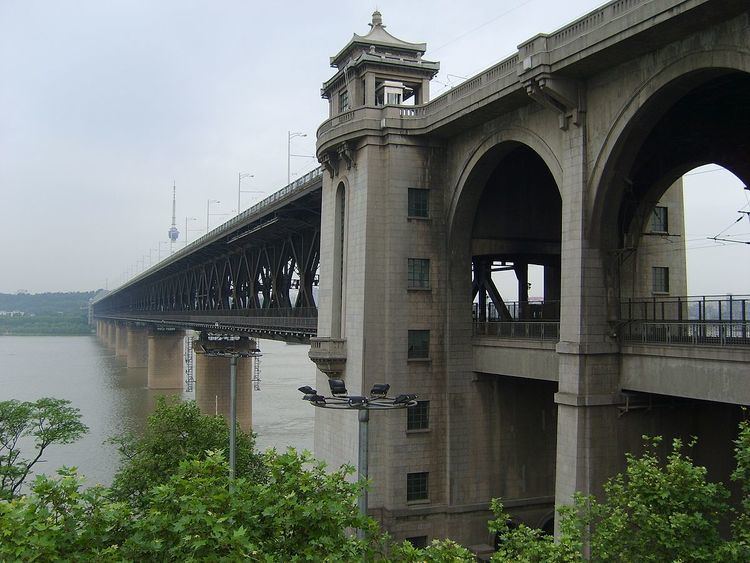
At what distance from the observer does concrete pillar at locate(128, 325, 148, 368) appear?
148125mm

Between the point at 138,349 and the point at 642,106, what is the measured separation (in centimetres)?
13916

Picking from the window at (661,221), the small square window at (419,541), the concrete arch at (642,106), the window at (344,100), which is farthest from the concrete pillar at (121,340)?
the concrete arch at (642,106)

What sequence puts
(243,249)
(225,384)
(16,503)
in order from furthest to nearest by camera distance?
(225,384) < (243,249) < (16,503)

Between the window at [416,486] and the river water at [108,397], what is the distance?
70.6 ft

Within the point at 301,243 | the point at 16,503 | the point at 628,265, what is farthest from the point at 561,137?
the point at 301,243

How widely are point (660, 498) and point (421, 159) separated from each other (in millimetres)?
19375

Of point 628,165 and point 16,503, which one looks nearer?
point 16,503

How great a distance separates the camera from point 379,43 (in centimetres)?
3522

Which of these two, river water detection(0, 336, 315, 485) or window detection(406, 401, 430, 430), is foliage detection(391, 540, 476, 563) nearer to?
window detection(406, 401, 430, 430)

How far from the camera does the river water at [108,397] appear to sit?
193 ft

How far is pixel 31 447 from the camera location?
6009cm

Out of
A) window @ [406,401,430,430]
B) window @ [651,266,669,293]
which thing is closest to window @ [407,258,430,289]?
window @ [406,401,430,430]

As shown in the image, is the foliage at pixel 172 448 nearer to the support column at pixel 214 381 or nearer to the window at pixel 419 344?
the window at pixel 419 344

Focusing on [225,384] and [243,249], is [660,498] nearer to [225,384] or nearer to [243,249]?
[243,249]
